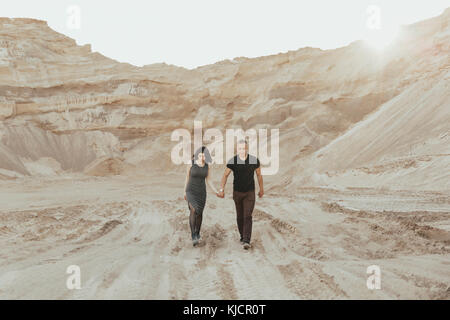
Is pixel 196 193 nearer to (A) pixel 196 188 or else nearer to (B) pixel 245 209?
(A) pixel 196 188

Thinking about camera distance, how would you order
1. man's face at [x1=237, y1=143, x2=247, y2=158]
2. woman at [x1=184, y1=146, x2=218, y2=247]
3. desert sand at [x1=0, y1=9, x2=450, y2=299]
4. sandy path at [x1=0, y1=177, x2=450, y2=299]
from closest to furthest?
1. sandy path at [x1=0, y1=177, x2=450, y2=299]
2. desert sand at [x1=0, y1=9, x2=450, y2=299]
3. man's face at [x1=237, y1=143, x2=247, y2=158]
4. woman at [x1=184, y1=146, x2=218, y2=247]

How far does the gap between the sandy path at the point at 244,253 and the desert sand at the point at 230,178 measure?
0.03 metres

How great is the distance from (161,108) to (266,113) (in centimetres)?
1157

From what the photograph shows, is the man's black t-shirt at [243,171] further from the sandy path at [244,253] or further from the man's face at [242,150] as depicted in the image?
the sandy path at [244,253]

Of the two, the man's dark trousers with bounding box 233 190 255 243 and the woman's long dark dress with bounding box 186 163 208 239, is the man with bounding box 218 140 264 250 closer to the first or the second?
the man's dark trousers with bounding box 233 190 255 243

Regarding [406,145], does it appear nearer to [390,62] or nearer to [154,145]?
[390,62]

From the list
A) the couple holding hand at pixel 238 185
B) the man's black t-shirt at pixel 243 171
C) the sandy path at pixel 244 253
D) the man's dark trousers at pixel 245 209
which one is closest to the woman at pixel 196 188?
the couple holding hand at pixel 238 185

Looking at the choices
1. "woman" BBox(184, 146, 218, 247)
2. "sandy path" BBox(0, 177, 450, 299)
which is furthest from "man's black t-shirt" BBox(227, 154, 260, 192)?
"sandy path" BBox(0, 177, 450, 299)

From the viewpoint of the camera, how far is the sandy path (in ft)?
10.2

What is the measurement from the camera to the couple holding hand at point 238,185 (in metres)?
5.01

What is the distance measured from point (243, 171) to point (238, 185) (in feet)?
0.71

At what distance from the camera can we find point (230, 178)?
2191 cm

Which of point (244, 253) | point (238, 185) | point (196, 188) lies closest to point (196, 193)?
point (196, 188)

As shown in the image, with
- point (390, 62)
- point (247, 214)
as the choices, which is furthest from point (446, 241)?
point (390, 62)
